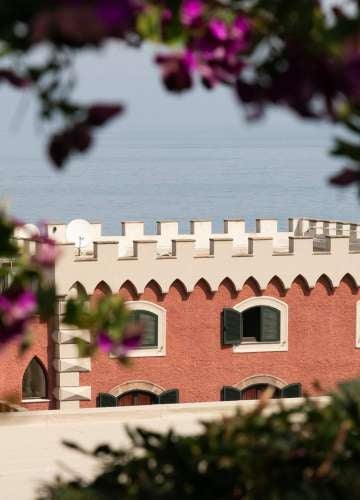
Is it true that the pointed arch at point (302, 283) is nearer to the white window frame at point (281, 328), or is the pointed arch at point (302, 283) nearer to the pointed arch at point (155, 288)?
the white window frame at point (281, 328)

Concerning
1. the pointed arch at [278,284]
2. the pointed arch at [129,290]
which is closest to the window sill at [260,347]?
the pointed arch at [278,284]

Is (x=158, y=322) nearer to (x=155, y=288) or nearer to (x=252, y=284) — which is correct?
(x=155, y=288)

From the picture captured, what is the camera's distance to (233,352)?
41.6m

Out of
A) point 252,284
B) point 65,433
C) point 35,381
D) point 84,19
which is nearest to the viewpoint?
point 84,19

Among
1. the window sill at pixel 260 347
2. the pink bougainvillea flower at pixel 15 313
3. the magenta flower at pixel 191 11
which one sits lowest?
the pink bougainvillea flower at pixel 15 313

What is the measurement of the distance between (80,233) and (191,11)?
131 feet

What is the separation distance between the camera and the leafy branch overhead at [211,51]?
2.97 meters

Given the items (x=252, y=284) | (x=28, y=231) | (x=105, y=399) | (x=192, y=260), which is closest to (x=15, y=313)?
(x=28, y=231)

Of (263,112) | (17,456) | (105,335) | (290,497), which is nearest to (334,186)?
(263,112)

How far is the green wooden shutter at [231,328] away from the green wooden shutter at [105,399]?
160 inches

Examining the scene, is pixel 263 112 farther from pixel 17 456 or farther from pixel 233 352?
pixel 233 352

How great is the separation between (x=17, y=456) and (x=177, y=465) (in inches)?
549

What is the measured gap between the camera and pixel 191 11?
3.49 metres

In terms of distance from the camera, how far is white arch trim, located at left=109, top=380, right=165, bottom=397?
1599 inches
